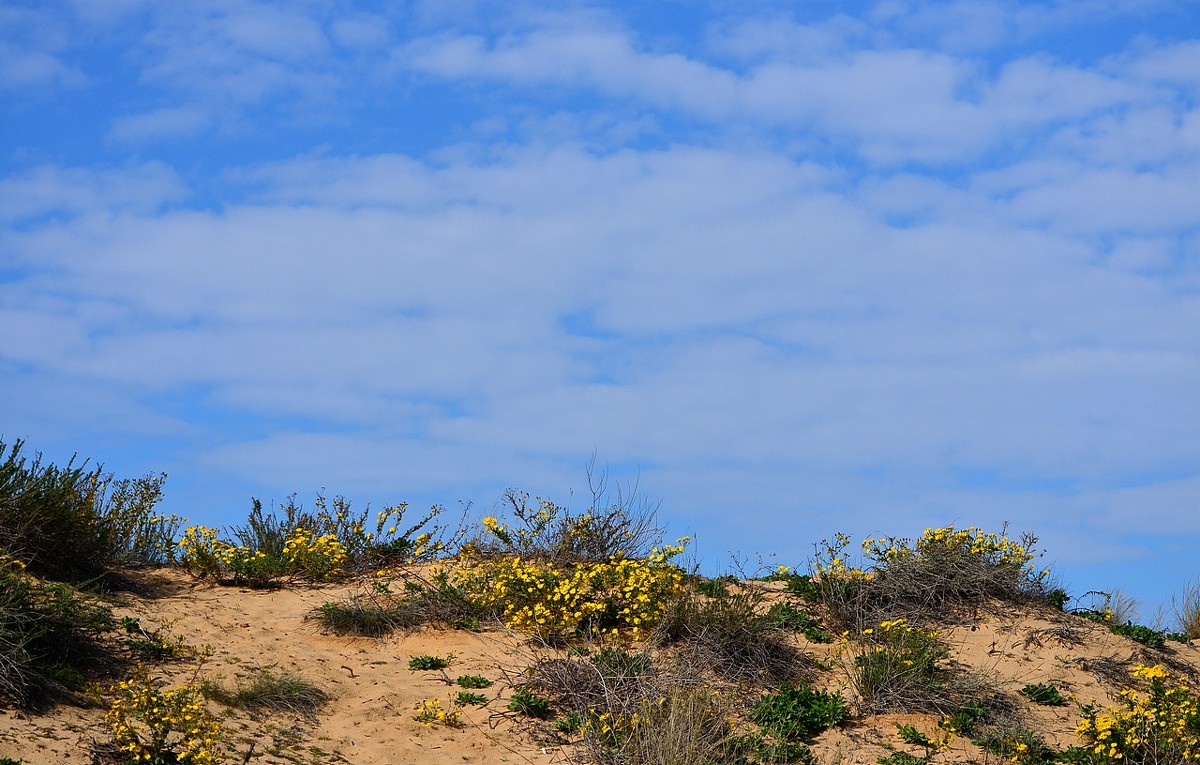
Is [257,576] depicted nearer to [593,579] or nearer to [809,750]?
[593,579]

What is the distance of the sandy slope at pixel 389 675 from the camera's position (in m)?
8.80

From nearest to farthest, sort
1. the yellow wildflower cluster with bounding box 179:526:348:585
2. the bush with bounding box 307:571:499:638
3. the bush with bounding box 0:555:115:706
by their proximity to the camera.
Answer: the bush with bounding box 0:555:115:706, the bush with bounding box 307:571:499:638, the yellow wildflower cluster with bounding box 179:526:348:585

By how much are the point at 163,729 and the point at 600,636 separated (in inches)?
156

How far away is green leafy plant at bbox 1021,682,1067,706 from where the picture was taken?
1089 centimetres

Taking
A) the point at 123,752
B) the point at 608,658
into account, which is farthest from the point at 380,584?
the point at 123,752

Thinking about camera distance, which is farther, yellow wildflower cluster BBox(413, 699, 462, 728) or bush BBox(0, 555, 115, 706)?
yellow wildflower cluster BBox(413, 699, 462, 728)

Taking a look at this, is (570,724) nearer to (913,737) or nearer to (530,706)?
(530,706)

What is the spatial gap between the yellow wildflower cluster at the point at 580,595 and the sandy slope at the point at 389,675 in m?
0.36

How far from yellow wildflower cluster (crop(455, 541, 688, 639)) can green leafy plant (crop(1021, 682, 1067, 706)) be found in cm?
356

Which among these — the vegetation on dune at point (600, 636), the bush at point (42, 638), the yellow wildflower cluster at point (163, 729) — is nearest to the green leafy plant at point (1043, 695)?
the vegetation on dune at point (600, 636)

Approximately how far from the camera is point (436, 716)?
31.4ft

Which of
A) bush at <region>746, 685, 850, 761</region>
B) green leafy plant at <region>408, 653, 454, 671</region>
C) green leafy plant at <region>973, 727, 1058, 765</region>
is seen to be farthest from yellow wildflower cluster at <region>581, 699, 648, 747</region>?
green leafy plant at <region>973, 727, 1058, 765</region>

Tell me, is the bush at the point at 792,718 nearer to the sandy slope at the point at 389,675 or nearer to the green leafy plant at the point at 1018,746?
the sandy slope at the point at 389,675

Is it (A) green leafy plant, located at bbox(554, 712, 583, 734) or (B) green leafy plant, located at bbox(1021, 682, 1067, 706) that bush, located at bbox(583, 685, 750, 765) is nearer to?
(A) green leafy plant, located at bbox(554, 712, 583, 734)
